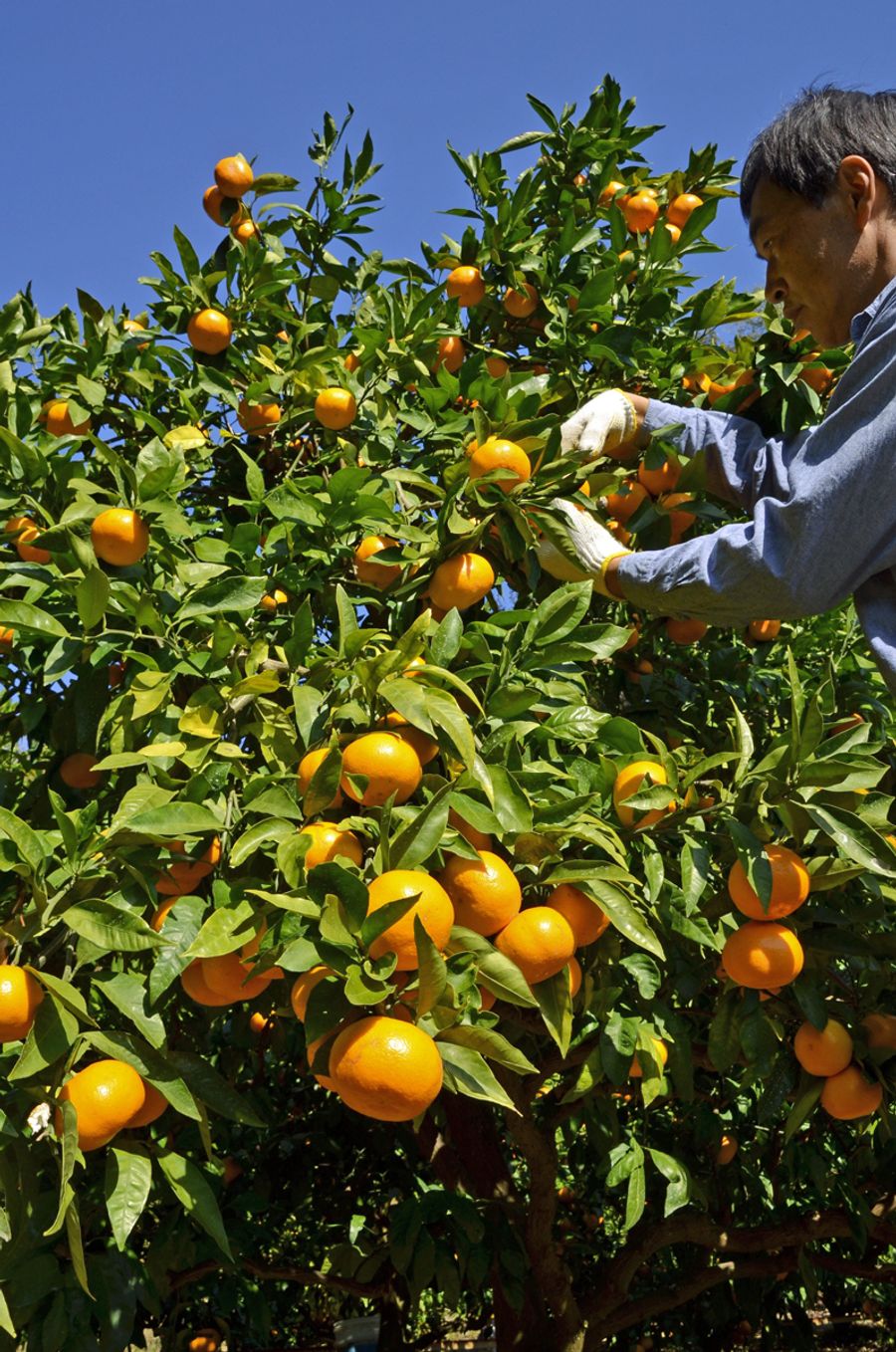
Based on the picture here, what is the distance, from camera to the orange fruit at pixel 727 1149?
2.95 m

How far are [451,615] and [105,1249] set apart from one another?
1274 millimetres

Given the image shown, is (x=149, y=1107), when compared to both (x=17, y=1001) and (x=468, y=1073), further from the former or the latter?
(x=468, y=1073)

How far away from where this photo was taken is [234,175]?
2.66 m

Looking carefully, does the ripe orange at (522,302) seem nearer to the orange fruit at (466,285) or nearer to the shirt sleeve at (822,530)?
the orange fruit at (466,285)

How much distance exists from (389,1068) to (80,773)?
108 cm

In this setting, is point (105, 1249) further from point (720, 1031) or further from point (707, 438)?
point (707, 438)

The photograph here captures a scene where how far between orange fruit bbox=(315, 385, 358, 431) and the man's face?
0.78 metres

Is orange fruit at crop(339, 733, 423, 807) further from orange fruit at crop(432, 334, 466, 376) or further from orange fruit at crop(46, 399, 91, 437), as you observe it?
orange fruit at crop(432, 334, 466, 376)

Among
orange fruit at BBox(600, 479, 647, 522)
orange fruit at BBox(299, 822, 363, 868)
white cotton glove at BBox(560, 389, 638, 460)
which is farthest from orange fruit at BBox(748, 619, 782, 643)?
orange fruit at BBox(299, 822, 363, 868)

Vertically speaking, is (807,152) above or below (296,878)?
above

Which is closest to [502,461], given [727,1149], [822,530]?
[822,530]

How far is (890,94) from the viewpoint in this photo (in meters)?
1.70

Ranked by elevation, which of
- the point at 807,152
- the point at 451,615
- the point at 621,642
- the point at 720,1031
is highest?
the point at 807,152

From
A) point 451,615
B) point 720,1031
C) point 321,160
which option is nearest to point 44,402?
point 321,160
